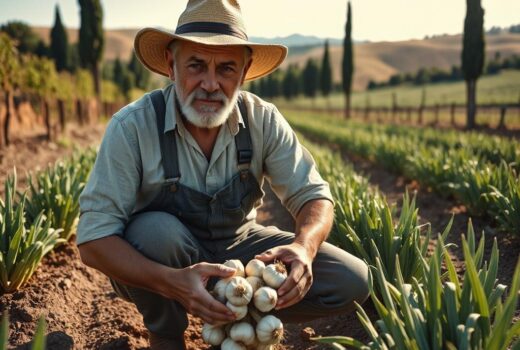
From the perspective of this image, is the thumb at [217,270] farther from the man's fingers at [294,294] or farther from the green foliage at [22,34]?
the green foliage at [22,34]

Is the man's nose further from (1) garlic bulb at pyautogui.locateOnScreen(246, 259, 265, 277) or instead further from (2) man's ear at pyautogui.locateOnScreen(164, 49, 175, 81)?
(1) garlic bulb at pyautogui.locateOnScreen(246, 259, 265, 277)

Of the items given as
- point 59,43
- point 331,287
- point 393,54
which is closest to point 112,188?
point 331,287

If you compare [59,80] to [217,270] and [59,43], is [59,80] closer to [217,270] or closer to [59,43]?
[217,270]

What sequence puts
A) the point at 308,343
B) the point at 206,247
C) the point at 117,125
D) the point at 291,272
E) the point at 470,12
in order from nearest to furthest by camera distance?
the point at 291,272 → the point at 117,125 → the point at 206,247 → the point at 308,343 → the point at 470,12

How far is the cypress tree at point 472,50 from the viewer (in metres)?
15.8

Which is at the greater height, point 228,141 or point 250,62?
point 250,62

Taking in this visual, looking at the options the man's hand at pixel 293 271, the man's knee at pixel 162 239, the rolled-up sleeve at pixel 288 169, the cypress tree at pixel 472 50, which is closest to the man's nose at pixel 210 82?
the rolled-up sleeve at pixel 288 169

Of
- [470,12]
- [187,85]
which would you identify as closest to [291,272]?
[187,85]

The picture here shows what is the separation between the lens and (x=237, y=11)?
2668 millimetres

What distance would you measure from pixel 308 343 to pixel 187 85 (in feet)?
4.87

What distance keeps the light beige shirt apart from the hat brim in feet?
0.76

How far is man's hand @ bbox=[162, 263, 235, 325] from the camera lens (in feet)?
6.28

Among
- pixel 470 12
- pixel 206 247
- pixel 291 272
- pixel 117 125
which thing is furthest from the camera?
pixel 470 12

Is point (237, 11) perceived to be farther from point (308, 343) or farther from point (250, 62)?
point (308, 343)
